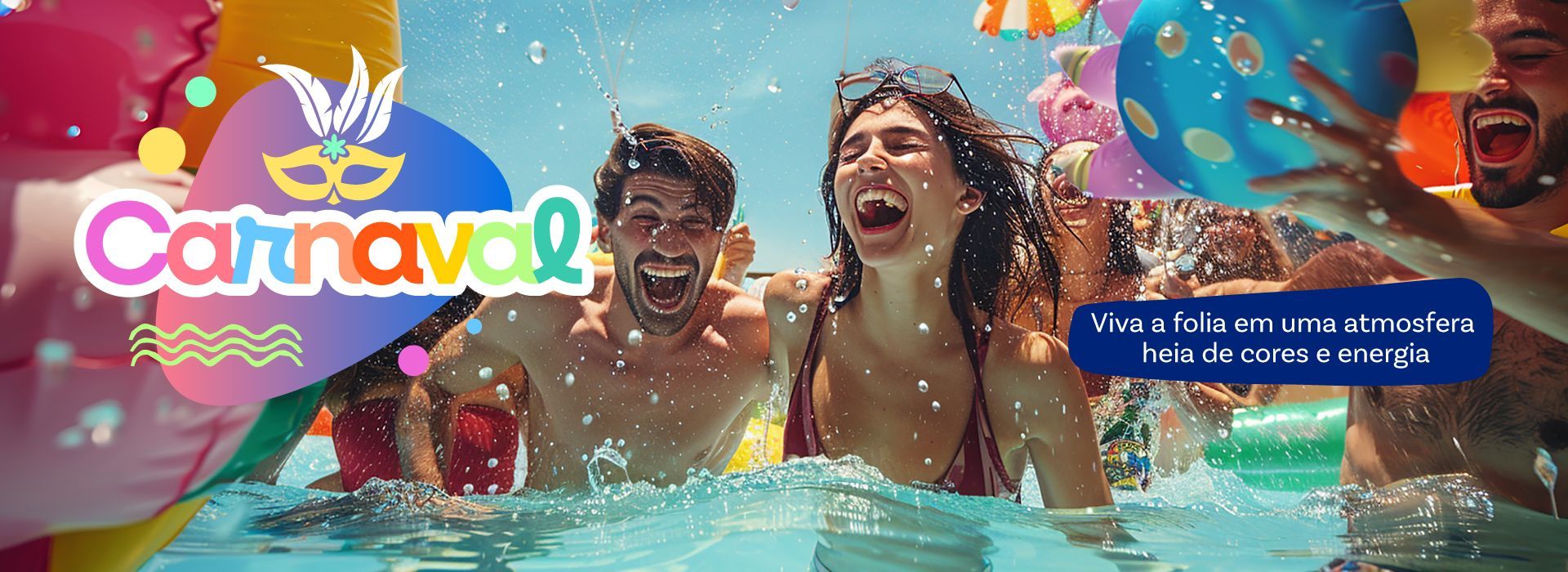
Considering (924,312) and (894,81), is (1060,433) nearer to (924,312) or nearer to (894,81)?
(924,312)

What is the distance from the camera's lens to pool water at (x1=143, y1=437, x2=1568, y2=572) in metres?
1.89

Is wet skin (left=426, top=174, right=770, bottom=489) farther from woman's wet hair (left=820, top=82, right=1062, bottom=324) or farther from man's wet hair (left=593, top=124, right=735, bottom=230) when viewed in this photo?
woman's wet hair (left=820, top=82, right=1062, bottom=324)

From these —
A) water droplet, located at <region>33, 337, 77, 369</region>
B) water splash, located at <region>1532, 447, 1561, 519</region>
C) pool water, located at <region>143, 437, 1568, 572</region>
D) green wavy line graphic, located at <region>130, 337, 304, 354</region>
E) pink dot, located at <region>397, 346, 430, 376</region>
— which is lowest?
pool water, located at <region>143, 437, 1568, 572</region>

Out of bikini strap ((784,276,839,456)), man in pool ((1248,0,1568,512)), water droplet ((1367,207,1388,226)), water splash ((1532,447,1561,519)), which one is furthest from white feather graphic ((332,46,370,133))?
water splash ((1532,447,1561,519))

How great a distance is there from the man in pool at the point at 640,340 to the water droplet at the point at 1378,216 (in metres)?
1.66

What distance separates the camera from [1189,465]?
2957 millimetres

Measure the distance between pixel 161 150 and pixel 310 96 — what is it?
24.4 inches

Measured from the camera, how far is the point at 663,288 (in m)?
2.93

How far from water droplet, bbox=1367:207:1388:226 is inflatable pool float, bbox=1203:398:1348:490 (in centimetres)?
177

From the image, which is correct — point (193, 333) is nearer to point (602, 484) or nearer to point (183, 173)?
point (183, 173)

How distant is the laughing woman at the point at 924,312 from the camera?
240 centimetres

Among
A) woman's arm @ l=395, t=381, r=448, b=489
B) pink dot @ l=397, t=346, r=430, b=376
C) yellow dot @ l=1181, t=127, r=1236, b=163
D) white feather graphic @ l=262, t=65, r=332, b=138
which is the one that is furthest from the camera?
pink dot @ l=397, t=346, r=430, b=376

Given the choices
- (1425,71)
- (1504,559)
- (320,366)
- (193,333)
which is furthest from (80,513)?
(1504,559)

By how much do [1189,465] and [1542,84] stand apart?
1439 mm
